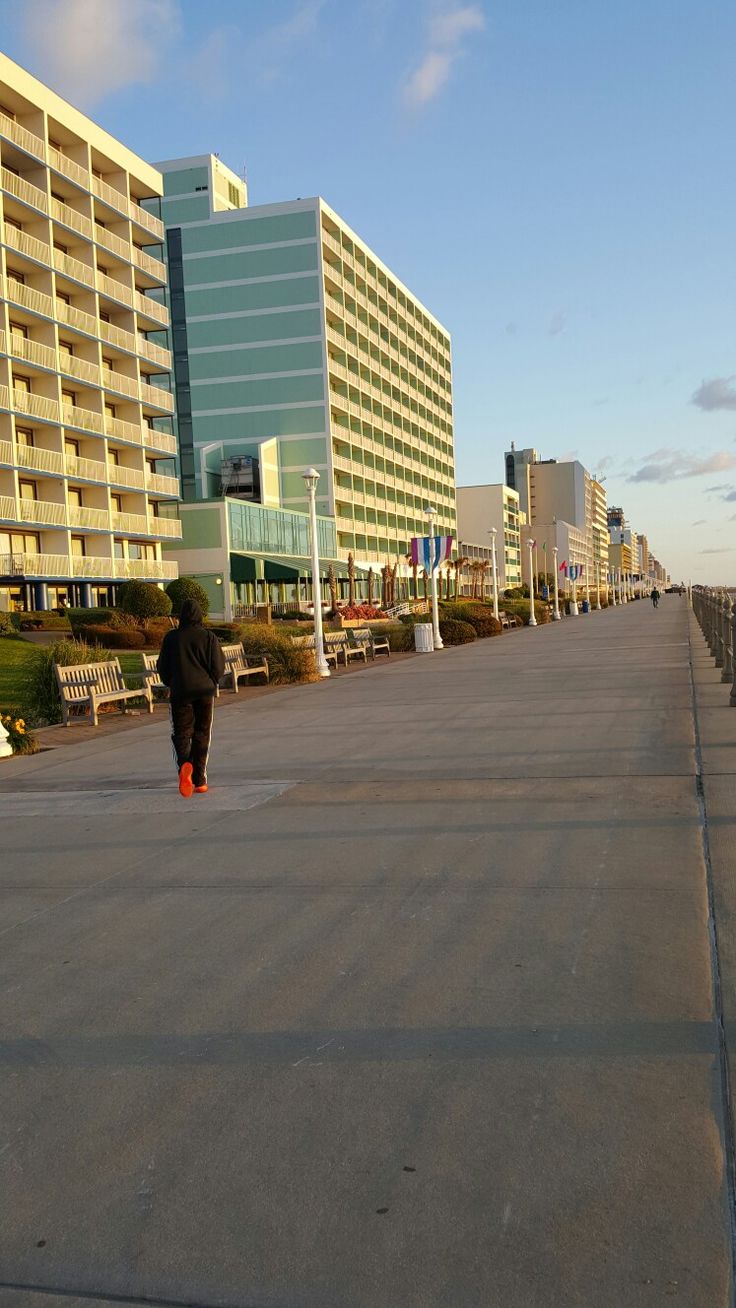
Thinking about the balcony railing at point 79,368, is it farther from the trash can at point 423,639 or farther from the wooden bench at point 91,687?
the wooden bench at point 91,687

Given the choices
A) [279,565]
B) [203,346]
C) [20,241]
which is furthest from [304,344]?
[20,241]

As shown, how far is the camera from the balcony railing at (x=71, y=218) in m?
42.2

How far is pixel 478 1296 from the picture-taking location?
2354 millimetres

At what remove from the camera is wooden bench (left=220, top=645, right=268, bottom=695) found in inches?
765

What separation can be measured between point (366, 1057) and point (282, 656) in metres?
17.8

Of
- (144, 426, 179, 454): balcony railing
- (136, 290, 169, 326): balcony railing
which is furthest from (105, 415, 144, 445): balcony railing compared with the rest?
(136, 290, 169, 326): balcony railing

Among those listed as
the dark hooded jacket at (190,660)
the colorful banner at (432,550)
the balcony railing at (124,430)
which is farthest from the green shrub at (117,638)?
the dark hooded jacket at (190,660)

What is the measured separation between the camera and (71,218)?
143ft

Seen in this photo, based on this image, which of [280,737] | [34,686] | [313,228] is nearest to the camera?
[280,737]

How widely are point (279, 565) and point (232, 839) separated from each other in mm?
52047

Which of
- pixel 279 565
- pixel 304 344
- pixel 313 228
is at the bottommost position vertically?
pixel 279 565

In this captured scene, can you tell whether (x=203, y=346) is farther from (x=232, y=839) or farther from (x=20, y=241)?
(x=232, y=839)

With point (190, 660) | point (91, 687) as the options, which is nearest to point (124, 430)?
point (91, 687)

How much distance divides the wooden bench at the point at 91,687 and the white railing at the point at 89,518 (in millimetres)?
26820
